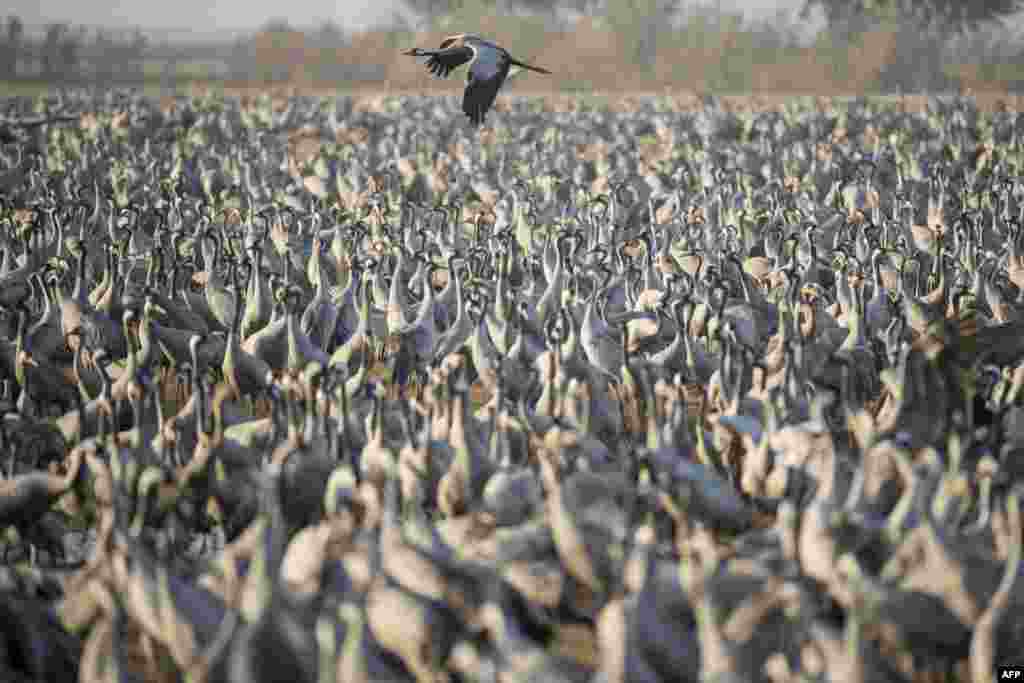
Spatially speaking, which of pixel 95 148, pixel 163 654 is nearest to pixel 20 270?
pixel 163 654

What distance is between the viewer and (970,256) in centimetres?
1110

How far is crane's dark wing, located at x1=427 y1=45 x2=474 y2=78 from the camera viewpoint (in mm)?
11734

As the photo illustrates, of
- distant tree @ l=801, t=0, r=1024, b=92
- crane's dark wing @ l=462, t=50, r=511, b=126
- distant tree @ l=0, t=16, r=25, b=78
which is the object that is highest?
distant tree @ l=801, t=0, r=1024, b=92

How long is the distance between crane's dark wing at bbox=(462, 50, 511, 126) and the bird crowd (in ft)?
3.82

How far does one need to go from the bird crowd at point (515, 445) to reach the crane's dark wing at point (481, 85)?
1.17 m

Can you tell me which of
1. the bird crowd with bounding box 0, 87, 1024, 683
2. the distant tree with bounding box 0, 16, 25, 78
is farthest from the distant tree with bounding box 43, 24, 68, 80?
the bird crowd with bounding box 0, 87, 1024, 683

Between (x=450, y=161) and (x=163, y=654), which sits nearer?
(x=163, y=654)

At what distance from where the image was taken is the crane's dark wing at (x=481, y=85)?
11820 millimetres

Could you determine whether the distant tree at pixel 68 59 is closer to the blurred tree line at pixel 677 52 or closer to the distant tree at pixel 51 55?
the blurred tree line at pixel 677 52

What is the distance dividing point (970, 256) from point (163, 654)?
777 centimetres

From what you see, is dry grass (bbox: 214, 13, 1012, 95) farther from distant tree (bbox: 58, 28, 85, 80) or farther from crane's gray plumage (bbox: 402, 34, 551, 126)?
crane's gray plumage (bbox: 402, 34, 551, 126)

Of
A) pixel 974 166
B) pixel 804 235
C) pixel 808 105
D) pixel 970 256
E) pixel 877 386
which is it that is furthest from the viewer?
pixel 808 105

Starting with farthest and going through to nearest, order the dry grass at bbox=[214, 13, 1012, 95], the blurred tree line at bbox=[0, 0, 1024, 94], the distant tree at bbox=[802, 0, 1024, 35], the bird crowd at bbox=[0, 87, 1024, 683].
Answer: the distant tree at bbox=[802, 0, 1024, 35] → the blurred tree line at bbox=[0, 0, 1024, 94] → the dry grass at bbox=[214, 13, 1012, 95] → the bird crowd at bbox=[0, 87, 1024, 683]

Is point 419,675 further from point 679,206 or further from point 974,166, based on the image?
point 974,166
